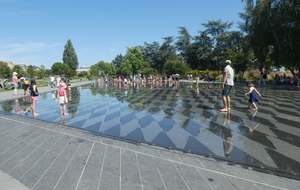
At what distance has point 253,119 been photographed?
6855mm

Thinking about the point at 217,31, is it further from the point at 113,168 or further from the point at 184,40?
the point at 113,168

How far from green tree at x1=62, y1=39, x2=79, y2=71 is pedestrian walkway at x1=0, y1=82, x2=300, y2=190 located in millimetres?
98801

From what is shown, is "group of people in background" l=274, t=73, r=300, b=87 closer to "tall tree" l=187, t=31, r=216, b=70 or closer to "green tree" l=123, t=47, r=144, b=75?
"tall tree" l=187, t=31, r=216, b=70

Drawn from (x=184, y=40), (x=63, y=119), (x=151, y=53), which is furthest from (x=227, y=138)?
(x=151, y=53)

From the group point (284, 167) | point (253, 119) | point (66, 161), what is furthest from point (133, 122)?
point (284, 167)

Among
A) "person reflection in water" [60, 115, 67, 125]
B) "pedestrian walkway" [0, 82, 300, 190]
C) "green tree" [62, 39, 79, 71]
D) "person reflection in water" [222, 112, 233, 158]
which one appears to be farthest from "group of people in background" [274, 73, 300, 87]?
"green tree" [62, 39, 79, 71]

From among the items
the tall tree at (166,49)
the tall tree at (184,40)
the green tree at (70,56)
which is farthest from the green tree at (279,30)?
the green tree at (70,56)

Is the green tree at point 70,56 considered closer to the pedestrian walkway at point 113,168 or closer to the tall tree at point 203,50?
the tall tree at point 203,50

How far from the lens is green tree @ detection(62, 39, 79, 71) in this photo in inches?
3826

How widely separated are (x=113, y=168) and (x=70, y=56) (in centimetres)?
10281

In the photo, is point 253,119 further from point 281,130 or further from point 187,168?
point 187,168

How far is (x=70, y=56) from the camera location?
323ft

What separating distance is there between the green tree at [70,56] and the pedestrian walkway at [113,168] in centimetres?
9880

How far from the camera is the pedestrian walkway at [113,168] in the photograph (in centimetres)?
298
